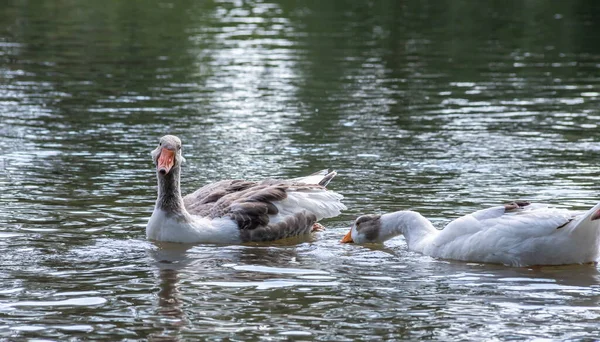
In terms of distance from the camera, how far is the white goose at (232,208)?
46.0 feet

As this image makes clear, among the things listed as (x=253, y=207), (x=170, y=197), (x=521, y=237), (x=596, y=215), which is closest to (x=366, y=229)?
(x=253, y=207)

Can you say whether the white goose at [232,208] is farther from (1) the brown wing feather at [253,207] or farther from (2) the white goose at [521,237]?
(2) the white goose at [521,237]

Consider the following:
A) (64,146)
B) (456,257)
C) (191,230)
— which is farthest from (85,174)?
(456,257)

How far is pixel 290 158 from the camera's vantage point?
19.5 m

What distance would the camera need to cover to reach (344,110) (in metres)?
25.1

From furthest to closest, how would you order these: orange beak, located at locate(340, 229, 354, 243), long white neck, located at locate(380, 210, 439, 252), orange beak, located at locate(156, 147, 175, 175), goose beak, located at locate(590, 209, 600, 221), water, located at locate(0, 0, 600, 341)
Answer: orange beak, located at locate(340, 229, 354, 243) → orange beak, located at locate(156, 147, 175, 175) → long white neck, located at locate(380, 210, 439, 252) → goose beak, located at locate(590, 209, 600, 221) → water, located at locate(0, 0, 600, 341)

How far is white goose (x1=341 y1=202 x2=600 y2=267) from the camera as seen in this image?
1222cm

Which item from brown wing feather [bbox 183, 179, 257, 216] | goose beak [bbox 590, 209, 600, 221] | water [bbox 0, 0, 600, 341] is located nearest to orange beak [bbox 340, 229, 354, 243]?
water [bbox 0, 0, 600, 341]

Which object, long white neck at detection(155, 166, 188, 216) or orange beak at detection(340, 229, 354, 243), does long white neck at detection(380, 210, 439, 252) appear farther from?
long white neck at detection(155, 166, 188, 216)

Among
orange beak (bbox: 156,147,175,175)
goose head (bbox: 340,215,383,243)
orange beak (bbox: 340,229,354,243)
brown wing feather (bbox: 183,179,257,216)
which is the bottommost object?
orange beak (bbox: 340,229,354,243)

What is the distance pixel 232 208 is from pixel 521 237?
3.74 meters

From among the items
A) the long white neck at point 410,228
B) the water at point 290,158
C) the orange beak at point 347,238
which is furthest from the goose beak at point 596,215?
the orange beak at point 347,238

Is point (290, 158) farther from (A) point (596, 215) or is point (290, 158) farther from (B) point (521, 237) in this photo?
(A) point (596, 215)

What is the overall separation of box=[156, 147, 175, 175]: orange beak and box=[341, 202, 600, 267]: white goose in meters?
3.17
